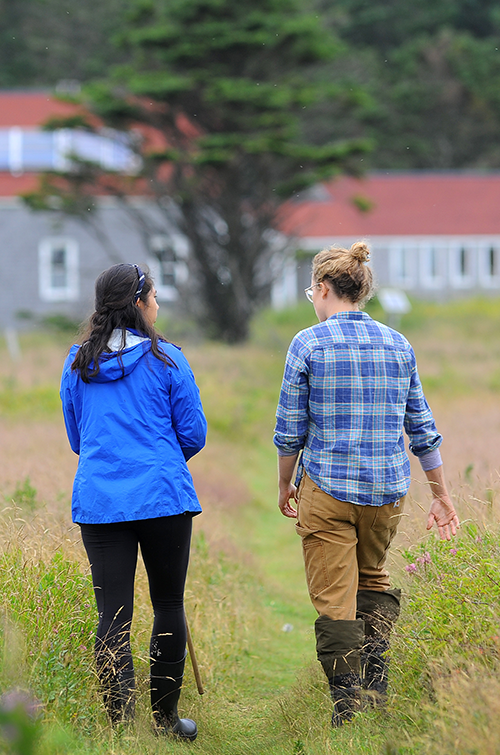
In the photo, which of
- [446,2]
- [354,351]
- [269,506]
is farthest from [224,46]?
[446,2]

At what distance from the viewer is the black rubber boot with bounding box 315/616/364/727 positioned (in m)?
3.79

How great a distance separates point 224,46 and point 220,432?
43.5 feet

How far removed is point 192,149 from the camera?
23.1 meters

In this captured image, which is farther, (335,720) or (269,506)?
(269,506)

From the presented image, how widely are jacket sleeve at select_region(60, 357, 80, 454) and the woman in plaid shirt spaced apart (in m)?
0.86

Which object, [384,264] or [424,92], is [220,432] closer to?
[384,264]

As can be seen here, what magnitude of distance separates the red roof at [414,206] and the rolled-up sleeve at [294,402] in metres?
37.0

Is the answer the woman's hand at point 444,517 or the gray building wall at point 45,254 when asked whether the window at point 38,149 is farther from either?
the woman's hand at point 444,517

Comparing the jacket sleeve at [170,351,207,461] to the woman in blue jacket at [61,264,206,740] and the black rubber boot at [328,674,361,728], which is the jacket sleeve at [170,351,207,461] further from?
the black rubber boot at [328,674,361,728]

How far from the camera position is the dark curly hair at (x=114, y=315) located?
3.76m

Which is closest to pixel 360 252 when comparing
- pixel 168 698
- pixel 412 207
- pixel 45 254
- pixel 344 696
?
pixel 344 696

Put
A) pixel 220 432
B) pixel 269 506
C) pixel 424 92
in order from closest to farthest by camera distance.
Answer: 1. pixel 269 506
2. pixel 220 432
3. pixel 424 92

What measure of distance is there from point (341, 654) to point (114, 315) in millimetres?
1668

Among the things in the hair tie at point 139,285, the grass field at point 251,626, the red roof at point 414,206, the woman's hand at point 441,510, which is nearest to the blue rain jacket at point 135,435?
the hair tie at point 139,285
